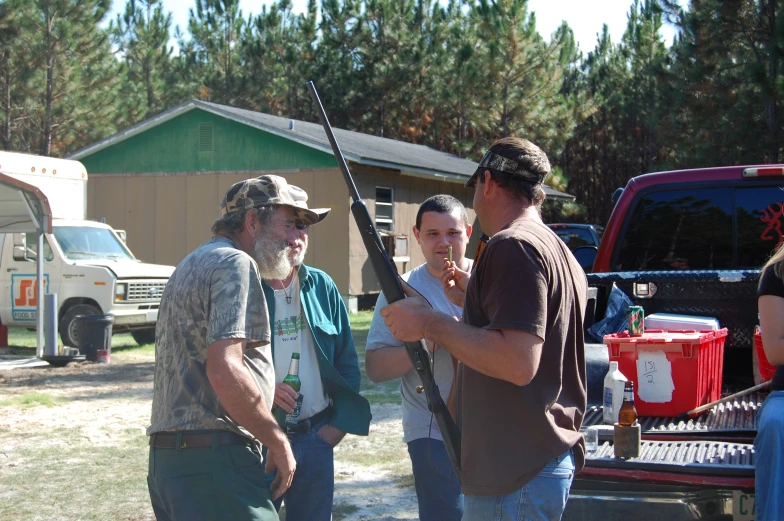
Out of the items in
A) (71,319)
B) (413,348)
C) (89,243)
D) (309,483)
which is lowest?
(71,319)

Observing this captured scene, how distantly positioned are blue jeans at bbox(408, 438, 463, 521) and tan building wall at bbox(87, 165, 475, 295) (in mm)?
16065

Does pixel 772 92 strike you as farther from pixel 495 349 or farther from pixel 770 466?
pixel 495 349

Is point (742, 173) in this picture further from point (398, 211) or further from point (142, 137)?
point (142, 137)

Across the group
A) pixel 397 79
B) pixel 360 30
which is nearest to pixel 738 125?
pixel 397 79

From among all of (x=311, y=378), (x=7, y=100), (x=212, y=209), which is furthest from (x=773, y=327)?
(x=7, y=100)

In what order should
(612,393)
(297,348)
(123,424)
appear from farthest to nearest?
(123,424) < (612,393) < (297,348)

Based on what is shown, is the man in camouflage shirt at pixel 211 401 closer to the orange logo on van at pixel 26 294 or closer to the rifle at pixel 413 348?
the rifle at pixel 413 348

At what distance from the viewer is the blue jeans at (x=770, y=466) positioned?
10.5 ft

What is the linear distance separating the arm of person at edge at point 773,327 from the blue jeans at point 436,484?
4.71ft

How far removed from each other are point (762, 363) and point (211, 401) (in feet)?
9.60

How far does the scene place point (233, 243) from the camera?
3279mm

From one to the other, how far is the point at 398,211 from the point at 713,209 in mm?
16191

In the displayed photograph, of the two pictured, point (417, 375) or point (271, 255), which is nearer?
point (271, 255)

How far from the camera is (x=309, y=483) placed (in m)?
3.66
